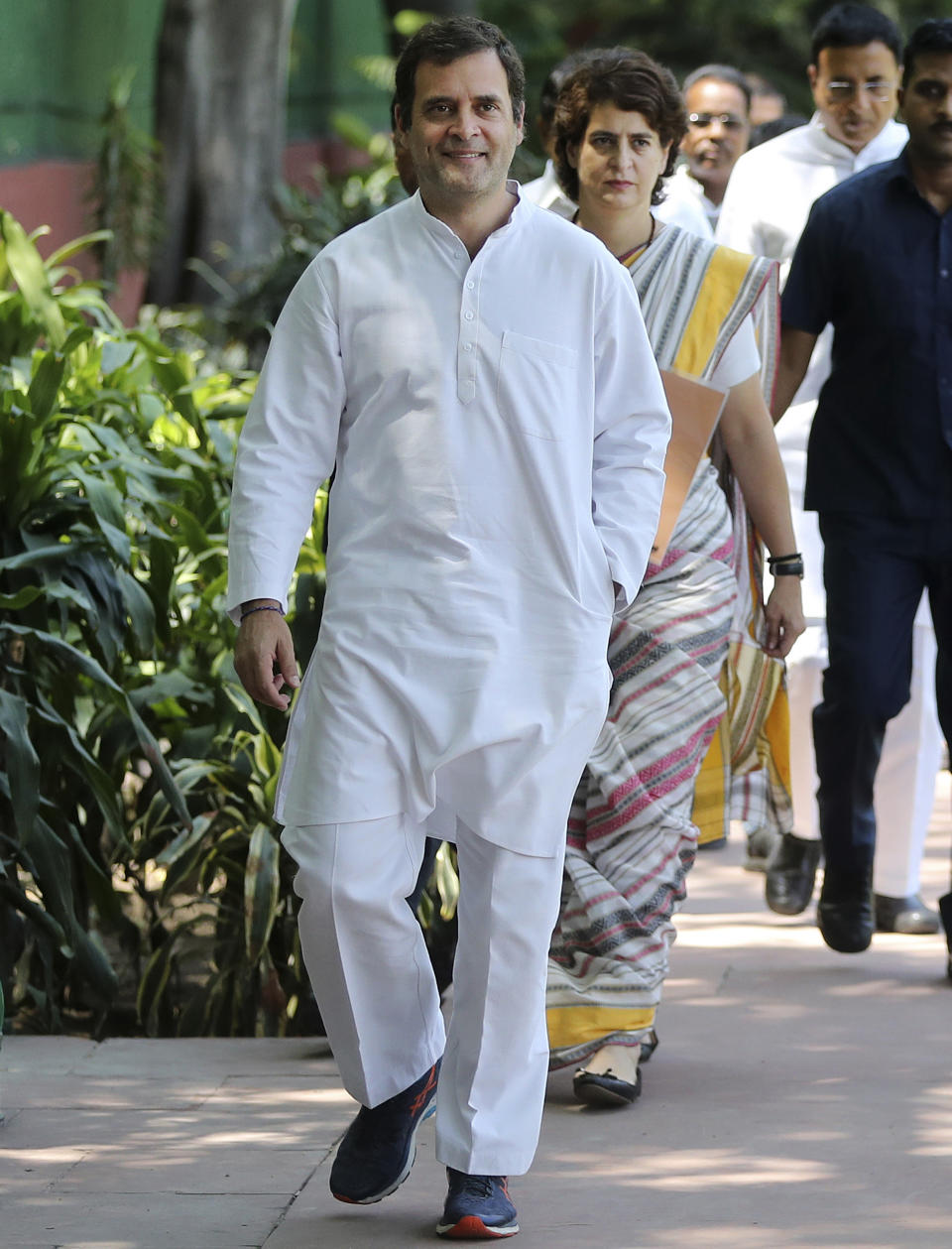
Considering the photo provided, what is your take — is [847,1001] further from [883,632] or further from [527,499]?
[527,499]

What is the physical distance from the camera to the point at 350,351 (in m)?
3.60

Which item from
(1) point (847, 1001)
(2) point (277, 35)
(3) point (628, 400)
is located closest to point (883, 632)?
(1) point (847, 1001)

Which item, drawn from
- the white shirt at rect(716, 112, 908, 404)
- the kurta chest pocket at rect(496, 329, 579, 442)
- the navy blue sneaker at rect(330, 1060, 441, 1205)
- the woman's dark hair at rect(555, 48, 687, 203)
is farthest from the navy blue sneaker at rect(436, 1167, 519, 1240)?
the white shirt at rect(716, 112, 908, 404)

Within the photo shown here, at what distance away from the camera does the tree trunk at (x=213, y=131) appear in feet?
51.8

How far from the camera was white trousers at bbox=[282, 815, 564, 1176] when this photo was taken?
353cm

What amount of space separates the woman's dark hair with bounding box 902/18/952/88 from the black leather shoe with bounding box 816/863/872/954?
192 cm

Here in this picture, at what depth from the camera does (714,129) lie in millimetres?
8398

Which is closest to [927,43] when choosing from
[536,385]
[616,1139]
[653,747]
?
[653,747]

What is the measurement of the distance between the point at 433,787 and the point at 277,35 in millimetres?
13292

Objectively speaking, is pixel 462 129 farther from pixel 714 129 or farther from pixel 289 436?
pixel 714 129

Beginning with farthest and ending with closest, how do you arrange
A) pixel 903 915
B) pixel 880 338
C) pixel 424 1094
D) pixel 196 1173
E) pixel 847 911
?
1. pixel 903 915
2. pixel 847 911
3. pixel 880 338
4. pixel 196 1173
5. pixel 424 1094

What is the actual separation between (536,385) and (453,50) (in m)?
0.58

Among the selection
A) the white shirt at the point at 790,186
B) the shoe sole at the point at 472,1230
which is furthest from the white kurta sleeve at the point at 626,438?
the white shirt at the point at 790,186

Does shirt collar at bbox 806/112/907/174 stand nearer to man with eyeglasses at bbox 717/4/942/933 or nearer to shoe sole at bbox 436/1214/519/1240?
man with eyeglasses at bbox 717/4/942/933
